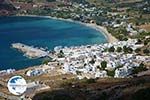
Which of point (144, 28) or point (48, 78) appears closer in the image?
point (48, 78)

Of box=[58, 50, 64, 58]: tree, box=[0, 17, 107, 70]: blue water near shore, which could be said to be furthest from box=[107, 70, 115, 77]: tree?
box=[58, 50, 64, 58]: tree

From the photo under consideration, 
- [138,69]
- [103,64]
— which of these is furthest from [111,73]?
[103,64]

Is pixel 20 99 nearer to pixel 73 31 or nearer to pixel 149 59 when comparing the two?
pixel 149 59

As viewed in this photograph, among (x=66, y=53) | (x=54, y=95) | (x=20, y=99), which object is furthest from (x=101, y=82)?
(x=66, y=53)

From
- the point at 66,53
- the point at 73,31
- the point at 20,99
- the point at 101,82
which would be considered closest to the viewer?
the point at 20,99

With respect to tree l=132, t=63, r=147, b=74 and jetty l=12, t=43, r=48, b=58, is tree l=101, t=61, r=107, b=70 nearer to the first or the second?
tree l=132, t=63, r=147, b=74

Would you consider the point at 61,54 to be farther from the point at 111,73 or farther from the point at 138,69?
the point at 138,69

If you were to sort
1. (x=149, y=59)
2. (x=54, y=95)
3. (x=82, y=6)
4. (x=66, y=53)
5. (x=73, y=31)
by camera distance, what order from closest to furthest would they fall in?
(x=54, y=95) < (x=149, y=59) < (x=66, y=53) < (x=73, y=31) < (x=82, y=6)
